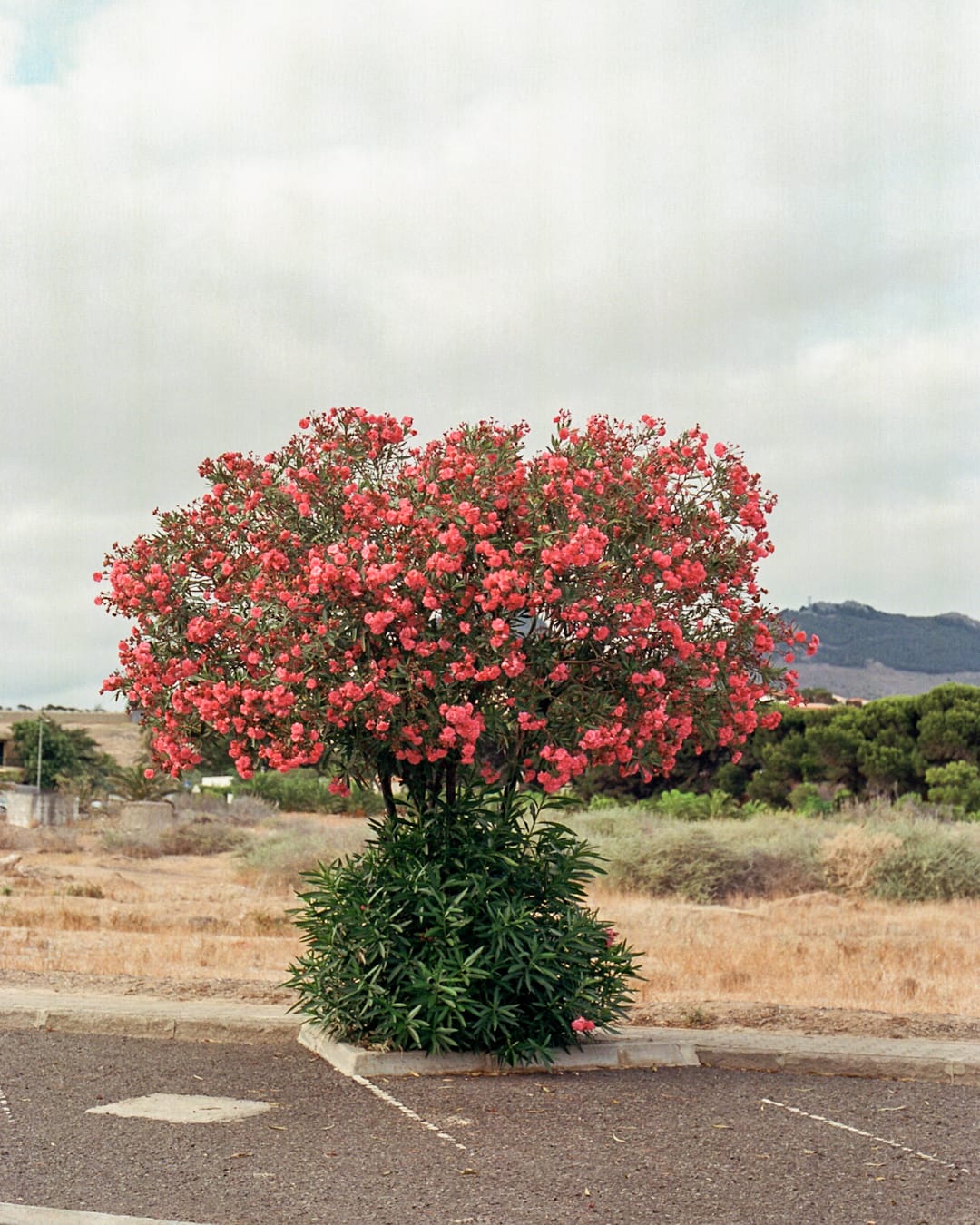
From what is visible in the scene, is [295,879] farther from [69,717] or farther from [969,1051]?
[69,717]

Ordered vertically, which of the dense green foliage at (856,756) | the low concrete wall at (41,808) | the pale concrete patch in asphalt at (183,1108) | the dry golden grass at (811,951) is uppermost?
the dense green foliage at (856,756)

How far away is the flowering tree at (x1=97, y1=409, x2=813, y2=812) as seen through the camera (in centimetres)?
838

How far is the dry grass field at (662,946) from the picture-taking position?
11.7 m

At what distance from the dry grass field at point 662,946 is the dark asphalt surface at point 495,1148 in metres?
2.27

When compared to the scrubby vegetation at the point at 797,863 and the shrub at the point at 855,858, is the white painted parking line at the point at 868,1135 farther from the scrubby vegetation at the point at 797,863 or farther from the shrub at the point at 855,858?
the shrub at the point at 855,858

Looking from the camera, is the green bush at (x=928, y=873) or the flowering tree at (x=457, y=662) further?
the green bush at (x=928, y=873)

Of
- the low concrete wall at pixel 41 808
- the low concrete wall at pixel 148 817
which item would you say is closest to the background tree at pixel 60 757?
the low concrete wall at pixel 41 808

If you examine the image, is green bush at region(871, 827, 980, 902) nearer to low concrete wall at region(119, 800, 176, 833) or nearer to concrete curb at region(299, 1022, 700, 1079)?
concrete curb at region(299, 1022, 700, 1079)

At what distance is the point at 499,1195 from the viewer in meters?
6.23

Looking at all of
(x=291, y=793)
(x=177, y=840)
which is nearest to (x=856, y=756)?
(x=291, y=793)

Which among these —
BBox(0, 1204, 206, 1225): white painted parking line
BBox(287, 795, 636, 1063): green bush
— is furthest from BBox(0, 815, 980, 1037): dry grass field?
BBox(0, 1204, 206, 1225): white painted parking line

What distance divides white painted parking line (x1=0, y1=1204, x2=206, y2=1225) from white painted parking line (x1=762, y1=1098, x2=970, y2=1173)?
3543mm

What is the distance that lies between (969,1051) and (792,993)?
402cm

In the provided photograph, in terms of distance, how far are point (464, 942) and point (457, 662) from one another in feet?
6.09
